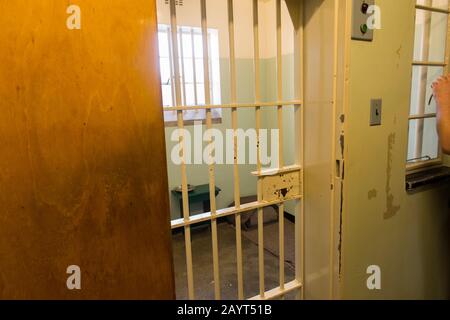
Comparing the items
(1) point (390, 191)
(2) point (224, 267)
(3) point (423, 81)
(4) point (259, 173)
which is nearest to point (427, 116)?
(3) point (423, 81)

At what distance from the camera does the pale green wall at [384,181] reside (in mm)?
1162

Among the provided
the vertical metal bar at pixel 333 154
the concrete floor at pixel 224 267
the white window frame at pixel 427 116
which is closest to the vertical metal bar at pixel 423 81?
the white window frame at pixel 427 116

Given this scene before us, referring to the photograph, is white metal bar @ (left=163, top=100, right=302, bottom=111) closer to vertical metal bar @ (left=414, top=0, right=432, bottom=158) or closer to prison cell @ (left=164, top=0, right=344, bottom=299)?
prison cell @ (left=164, top=0, right=344, bottom=299)

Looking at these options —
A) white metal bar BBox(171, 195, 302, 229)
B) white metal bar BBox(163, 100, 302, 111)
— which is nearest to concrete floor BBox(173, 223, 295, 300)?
white metal bar BBox(171, 195, 302, 229)

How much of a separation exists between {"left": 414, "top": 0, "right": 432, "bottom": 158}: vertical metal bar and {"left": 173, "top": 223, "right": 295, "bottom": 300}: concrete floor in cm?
139

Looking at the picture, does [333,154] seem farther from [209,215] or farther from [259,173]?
[209,215]

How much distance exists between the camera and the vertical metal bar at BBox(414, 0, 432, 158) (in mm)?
1509

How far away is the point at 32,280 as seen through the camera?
70 cm

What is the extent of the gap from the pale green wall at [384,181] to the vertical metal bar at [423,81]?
284 millimetres

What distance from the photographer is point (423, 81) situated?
1.57 metres

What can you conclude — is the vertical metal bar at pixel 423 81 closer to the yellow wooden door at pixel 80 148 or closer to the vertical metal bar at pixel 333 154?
the vertical metal bar at pixel 333 154

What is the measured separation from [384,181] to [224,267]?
5.63ft
